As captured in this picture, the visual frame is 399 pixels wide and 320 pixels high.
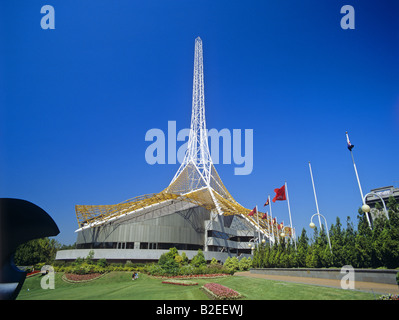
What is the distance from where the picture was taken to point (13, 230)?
7.42 m

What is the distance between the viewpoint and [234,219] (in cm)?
5322

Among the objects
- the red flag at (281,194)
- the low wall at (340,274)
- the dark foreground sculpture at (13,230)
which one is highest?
the red flag at (281,194)

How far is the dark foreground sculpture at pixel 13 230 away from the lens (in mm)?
7277

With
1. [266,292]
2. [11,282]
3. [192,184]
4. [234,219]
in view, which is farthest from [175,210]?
[11,282]

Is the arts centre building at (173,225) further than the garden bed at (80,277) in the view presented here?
Yes

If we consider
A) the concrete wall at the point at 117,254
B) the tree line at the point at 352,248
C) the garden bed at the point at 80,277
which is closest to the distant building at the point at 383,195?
the tree line at the point at 352,248

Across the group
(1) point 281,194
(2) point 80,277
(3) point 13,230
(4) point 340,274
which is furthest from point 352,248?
(2) point 80,277

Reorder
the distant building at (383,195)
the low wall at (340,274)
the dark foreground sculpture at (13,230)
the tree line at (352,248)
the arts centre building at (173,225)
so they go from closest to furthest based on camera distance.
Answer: the dark foreground sculpture at (13,230) → the low wall at (340,274) → the tree line at (352,248) → the arts centre building at (173,225) → the distant building at (383,195)

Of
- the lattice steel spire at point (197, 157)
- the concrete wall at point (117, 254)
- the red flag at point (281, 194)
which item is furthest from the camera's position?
the lattice steel spire at point (197, 157)

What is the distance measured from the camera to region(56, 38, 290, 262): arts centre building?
3744 centimetres

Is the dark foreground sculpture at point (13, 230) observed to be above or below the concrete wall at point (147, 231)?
above

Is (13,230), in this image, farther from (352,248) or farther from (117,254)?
(117,254)

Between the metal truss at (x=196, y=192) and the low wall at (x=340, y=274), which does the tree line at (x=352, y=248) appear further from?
the metal truss at (x=196, y=192)

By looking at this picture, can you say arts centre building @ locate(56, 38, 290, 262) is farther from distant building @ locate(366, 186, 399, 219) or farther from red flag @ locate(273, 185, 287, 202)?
distant building @ locate(366, 186, 399, 219)
